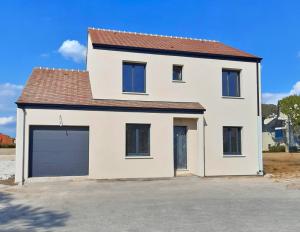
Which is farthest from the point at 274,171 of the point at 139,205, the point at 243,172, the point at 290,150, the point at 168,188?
the point at 290,150

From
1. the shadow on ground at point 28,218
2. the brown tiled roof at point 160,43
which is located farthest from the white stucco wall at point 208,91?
the shadow on ground at point 28,218

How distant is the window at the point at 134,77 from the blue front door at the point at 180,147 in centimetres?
299

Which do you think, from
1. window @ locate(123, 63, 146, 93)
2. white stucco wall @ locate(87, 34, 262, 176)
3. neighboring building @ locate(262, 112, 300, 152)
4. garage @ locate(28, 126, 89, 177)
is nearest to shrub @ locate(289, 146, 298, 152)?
neighboring building @ locate(262, 112, 300, 152)

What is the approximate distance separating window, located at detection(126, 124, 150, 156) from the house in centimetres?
5

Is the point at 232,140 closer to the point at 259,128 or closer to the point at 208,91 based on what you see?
the point at 259,128

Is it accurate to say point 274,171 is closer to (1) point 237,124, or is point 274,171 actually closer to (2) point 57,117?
(1) point 237,124

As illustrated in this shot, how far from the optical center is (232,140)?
789 inches

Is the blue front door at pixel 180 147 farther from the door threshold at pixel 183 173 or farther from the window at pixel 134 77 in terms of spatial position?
the window at pixel 134 77

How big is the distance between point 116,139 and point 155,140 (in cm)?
204

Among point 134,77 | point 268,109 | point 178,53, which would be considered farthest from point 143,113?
point 268,109

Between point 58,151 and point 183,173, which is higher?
point 58,151

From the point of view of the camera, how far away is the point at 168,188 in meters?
14.5

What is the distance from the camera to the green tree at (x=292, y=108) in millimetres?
45453

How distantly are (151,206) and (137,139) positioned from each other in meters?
7.57
